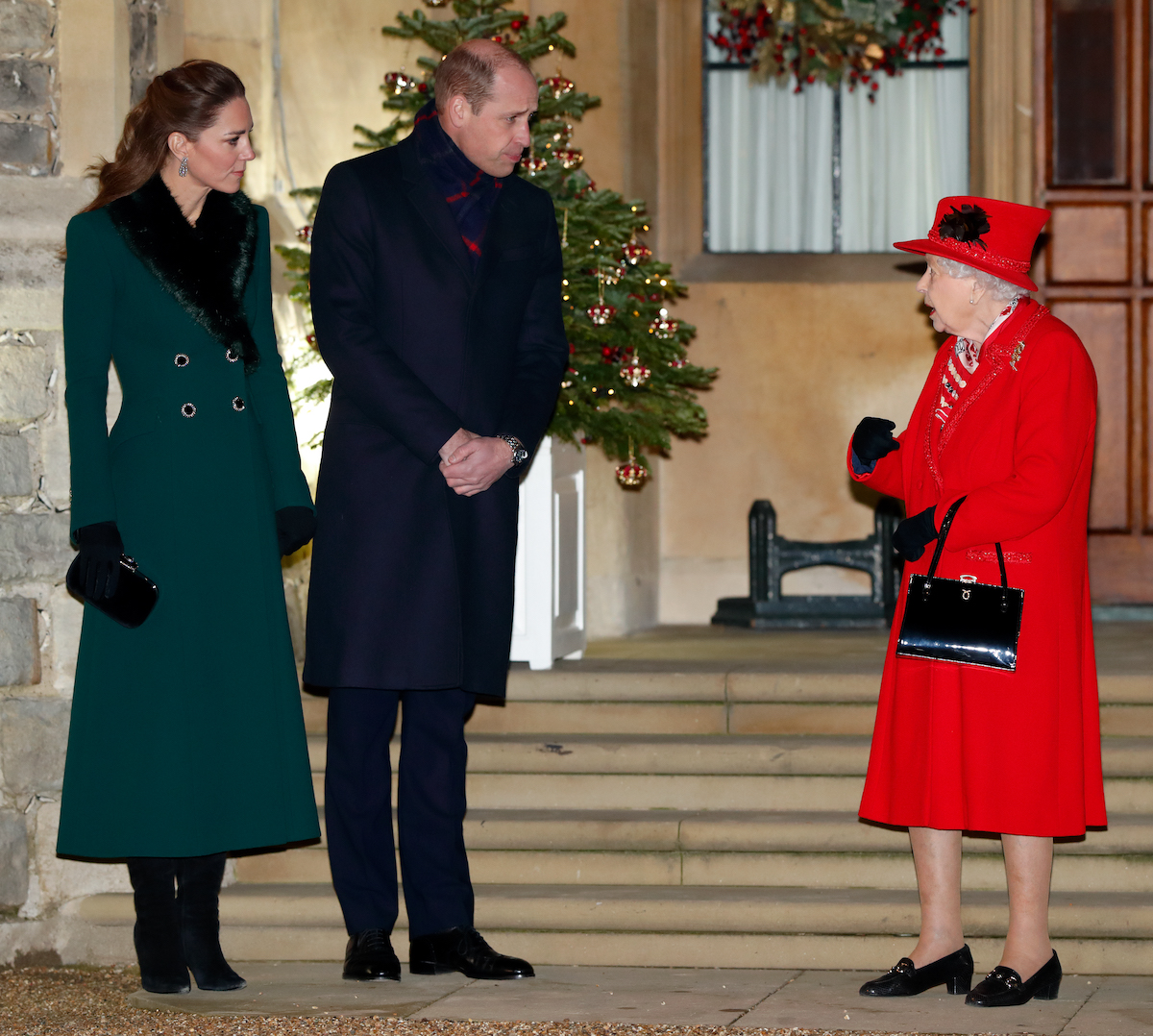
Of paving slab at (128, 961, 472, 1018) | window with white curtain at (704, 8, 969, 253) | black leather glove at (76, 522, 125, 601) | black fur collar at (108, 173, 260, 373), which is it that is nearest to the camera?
black leather glove at (76, 522, 125, 601)

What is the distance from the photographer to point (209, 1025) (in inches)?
141

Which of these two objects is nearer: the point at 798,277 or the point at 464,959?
the point at 464,959

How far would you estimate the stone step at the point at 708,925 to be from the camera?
415cm

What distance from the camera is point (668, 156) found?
25.7 ft

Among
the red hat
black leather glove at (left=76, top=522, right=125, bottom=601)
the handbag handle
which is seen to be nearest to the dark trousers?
black leather glove at (left=76, top=522, right=125, bottom=601)

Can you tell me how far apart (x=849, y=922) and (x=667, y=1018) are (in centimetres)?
77

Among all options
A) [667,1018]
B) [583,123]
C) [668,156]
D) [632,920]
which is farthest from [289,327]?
[667,1018]

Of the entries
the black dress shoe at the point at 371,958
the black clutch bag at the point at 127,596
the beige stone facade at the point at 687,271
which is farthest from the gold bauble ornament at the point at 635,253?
the black dress shoe at the point at 371,958

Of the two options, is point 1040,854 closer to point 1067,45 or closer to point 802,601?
point 802,601

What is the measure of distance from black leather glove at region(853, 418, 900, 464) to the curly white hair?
39 centimetres

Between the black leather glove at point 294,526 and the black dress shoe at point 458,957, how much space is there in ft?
3.35

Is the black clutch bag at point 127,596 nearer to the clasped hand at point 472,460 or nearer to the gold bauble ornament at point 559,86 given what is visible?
the clasped hand at point 472,460

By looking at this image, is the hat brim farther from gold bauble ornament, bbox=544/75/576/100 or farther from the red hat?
gold bauble ornament, bbox=544/75/576/100

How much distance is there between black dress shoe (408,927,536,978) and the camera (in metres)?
3.93
